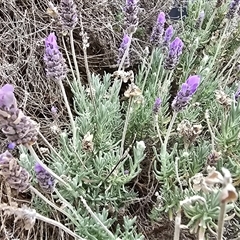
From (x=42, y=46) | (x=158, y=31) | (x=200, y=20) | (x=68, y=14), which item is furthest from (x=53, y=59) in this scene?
(x=200, y=20)

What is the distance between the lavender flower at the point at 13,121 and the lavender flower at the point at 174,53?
1.28 ft

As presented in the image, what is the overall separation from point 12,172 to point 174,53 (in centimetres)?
45

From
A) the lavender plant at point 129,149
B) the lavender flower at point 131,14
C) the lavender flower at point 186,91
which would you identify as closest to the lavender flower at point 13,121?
the lavender plant at point 129,149

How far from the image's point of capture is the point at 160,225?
946 millimetres

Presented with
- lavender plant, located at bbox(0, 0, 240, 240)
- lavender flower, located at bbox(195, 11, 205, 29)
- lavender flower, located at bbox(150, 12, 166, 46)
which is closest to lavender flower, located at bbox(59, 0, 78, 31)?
lavender plant, located at bbox(0, 0, 240, 240)

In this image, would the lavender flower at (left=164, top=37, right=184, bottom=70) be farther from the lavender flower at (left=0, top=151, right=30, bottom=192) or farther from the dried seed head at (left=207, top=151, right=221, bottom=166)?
the lavender flower at (left=0, top=151, right=30, bottom=192)

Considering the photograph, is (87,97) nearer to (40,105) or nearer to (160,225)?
(40,105)

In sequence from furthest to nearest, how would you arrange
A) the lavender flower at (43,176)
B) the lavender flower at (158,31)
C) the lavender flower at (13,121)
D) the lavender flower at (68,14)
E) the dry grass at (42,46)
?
the dry grass at (42,46), the lavender flower at (158,31), the lavender flower at (68,14), the lavender flower at (43,176), the lavender flower at (13,121)

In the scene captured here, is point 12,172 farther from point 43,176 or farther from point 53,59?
point 53,59

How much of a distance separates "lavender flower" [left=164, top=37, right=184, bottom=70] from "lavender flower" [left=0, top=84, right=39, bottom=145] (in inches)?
15.3

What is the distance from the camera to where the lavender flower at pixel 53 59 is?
2.55ft

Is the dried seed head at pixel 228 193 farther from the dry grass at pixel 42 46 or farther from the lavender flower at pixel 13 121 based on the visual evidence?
the dry grass at pixel 42 46

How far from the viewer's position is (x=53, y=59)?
79 centimetres

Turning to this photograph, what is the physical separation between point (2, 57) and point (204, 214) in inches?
28.3
